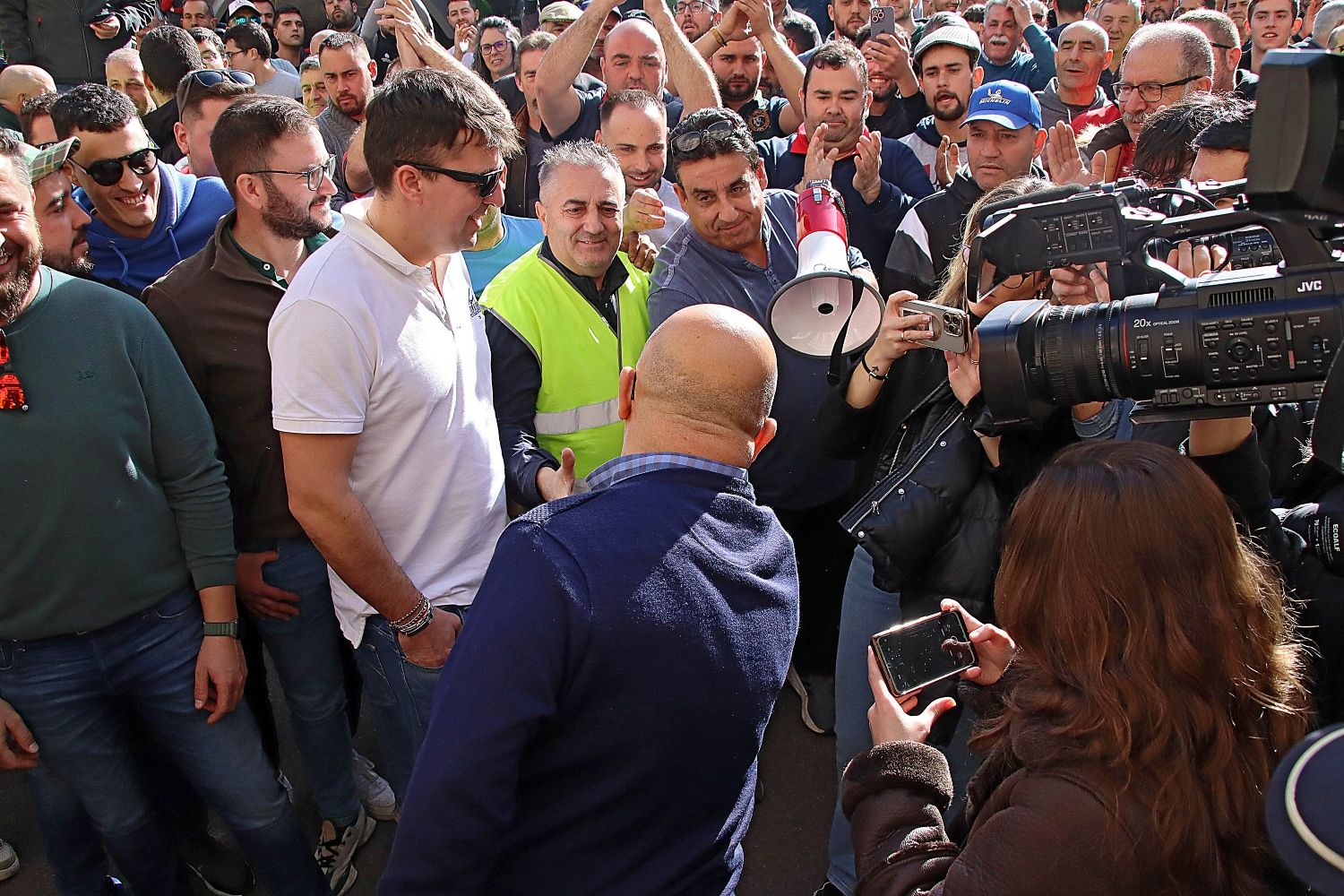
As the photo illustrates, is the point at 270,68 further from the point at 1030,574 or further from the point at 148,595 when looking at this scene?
the point at 1030,574

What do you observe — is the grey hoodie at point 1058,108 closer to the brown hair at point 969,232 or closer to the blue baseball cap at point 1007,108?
the blue baseball cap at point 1007,108

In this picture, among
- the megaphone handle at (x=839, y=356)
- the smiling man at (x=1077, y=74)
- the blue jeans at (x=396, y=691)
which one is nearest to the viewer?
the blue jeans at (x=396, y=691)

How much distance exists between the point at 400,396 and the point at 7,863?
2.07 metres

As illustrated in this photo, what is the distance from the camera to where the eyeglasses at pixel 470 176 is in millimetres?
2344

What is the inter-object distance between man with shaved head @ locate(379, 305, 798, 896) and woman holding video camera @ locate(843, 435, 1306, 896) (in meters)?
0.35

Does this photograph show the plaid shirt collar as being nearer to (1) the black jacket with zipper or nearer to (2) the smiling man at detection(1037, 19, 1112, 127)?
(1) the black jacket with zipper

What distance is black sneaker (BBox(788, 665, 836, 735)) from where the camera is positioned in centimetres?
356

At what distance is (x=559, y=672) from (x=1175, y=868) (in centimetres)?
85

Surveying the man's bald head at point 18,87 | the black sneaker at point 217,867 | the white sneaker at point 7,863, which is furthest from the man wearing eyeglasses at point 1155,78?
the man's bald head at point 18,87

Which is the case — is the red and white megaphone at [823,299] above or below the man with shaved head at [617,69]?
below

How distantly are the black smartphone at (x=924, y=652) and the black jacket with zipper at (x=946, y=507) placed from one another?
436 millimetres

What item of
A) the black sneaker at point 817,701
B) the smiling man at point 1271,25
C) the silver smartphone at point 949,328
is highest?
the smiling man at point 1271,25

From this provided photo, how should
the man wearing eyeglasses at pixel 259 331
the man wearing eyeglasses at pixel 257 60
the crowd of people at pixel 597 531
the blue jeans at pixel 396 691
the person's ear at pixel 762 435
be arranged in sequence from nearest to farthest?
1. the crowd of people at pixel 597 531
2. the person's ear at pixel 762 435
3. the blue jeans at pixel 396 691
4. the man wearing eyeglasses at pixel 259 331
5. the man wearing eyeglasses at pixel 257 60

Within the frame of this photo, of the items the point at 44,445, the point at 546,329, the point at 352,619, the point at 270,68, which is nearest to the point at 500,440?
the point at 546,329
